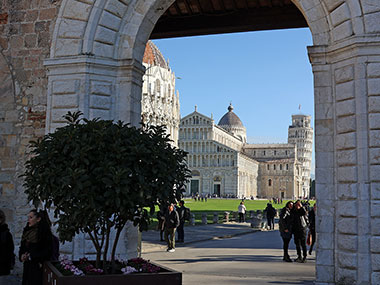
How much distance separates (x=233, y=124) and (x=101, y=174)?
121087mm

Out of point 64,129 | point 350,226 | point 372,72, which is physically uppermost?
point 372,72

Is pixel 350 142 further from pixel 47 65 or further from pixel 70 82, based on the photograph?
pixel 47 65

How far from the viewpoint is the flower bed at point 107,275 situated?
426 cm

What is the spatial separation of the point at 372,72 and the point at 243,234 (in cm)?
1474

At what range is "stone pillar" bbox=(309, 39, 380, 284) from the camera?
20.6ft

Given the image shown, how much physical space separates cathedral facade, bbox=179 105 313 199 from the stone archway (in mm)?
86066

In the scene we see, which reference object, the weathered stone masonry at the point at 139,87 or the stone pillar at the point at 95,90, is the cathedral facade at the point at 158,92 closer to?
the weathered stone masonry at the point at 139,87

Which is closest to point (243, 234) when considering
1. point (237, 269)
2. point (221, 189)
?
point (237, 269)

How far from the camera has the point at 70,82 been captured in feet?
25.7

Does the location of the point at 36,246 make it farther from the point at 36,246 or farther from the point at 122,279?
the point at 122,279

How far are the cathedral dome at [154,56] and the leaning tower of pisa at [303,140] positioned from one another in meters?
59.4

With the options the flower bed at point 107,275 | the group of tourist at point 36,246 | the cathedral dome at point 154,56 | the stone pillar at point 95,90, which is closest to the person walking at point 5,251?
the group of tourist at point 36,246

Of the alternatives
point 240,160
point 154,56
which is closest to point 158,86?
point 154,56

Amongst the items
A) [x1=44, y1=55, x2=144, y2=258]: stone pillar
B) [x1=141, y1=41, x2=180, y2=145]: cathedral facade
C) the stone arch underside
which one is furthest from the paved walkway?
[x1=141, y1=41, x2=180, y2=145]: cathedral facade
